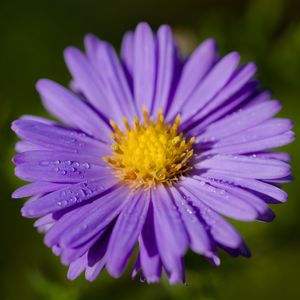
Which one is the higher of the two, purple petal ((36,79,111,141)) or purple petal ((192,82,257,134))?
purple petal ((36,79,111,141))

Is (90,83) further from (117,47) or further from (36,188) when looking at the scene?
(117,47)

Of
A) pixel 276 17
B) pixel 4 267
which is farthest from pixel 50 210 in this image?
pixel 276 17

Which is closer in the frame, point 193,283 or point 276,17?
point 193,283

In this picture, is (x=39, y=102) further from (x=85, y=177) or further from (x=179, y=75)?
(x=85, y=177)

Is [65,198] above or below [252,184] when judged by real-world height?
above

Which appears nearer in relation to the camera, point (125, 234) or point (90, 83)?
point (125, 234)

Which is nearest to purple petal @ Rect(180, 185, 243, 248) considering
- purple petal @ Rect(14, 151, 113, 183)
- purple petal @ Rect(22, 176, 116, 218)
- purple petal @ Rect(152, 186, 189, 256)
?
purple petal @ Rect(152, 186, 189, 256)

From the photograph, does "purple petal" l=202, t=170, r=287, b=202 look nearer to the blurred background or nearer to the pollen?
the pollen

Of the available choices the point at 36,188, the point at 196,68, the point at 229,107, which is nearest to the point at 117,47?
the point at 196,68
